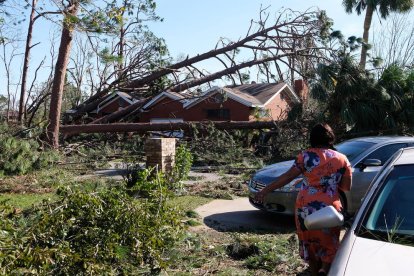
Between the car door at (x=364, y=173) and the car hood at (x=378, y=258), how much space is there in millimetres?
5010

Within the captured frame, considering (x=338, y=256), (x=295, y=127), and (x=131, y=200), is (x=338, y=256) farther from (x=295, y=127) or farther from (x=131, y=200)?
(x=295, y=127)

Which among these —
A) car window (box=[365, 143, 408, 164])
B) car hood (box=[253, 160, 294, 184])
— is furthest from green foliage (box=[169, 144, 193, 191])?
car window (box=[365, 143, 408, 164])

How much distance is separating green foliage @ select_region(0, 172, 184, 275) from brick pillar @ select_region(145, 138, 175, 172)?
537cm

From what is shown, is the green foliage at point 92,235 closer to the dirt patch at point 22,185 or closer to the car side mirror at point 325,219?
the car side mirror at point 325,219

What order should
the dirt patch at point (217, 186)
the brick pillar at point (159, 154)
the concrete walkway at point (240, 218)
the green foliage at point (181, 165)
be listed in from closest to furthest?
the concrete walkway at point (240, 218)
the green foliage at point (181, 165)
the brick pillar at point (159, 154)
the dirt patch at point (217, 186)

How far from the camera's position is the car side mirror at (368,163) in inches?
295

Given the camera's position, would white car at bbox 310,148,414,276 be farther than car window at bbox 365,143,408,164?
No

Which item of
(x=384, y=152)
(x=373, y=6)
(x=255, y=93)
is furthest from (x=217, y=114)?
(x=384, y=152)

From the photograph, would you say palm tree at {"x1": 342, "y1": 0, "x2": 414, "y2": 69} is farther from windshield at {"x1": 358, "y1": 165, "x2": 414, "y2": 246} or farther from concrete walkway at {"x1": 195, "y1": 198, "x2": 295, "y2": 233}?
windshield at {"x1": 358, "y1": 165, "x2": 414, "y2": 246}

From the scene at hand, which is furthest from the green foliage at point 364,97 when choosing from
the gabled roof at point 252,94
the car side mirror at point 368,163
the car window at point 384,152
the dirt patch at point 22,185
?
the gabled roof at point 252,94

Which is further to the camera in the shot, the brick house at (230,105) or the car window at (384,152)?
the brick house at (230,105)

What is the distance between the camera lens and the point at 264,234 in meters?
7.59

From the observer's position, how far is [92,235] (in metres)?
4.72

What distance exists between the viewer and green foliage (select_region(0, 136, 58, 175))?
13.6m
